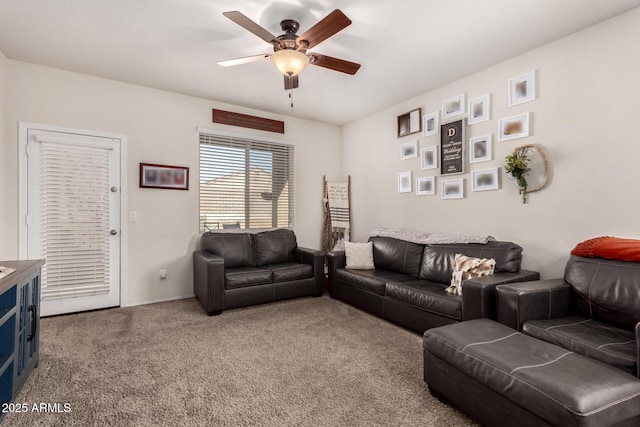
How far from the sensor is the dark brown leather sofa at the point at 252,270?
348 cm

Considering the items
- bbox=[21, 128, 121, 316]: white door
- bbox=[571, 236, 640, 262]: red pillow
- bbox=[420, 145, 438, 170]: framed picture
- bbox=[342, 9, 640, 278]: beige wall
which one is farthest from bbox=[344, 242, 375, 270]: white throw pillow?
bbox=[21, 128, 121, 316]: white door

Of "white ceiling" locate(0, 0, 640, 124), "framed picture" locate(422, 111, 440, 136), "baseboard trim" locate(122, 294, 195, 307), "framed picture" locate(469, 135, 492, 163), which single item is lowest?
"baseboard trim" locate(122, 294, 195, 307)

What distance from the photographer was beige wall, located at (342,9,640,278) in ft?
8.00

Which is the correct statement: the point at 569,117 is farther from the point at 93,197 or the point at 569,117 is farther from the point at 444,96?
the point at 93,197

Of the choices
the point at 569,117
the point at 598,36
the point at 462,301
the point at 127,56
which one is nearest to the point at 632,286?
the point at 462,301

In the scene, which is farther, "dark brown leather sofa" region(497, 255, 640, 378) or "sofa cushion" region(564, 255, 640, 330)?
"sofa cushion" region(564, 255, 640, 330)

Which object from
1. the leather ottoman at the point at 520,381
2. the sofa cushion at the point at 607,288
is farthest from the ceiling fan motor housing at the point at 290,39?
the sofa cushion at the point at 607,288

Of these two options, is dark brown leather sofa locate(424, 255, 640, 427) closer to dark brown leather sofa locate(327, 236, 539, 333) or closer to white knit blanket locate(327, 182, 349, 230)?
dark brown leather sofa locate(327, 236, 539, 333)

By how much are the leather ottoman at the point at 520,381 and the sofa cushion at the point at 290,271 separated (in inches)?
88.2

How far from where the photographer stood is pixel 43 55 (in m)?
3.12

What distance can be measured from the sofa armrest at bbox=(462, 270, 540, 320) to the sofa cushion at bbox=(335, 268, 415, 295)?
0.89 metres

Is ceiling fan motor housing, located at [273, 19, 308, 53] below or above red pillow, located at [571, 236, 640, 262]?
above

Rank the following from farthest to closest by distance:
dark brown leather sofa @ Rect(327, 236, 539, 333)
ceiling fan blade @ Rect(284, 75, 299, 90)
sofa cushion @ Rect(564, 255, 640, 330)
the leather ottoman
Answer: ceiling fan blade @ Rect(284, 75, 299, 90) → dark brown leather sofa @ Rect(327, 236, 539, 333) → sofa cushion @ Rect(564, 255, 640, 330) → the leather ottoman

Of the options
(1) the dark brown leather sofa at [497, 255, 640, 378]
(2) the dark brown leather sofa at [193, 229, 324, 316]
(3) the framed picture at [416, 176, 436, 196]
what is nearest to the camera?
(1) the dark brown leather sofa at [497, 255, 640, 378]
